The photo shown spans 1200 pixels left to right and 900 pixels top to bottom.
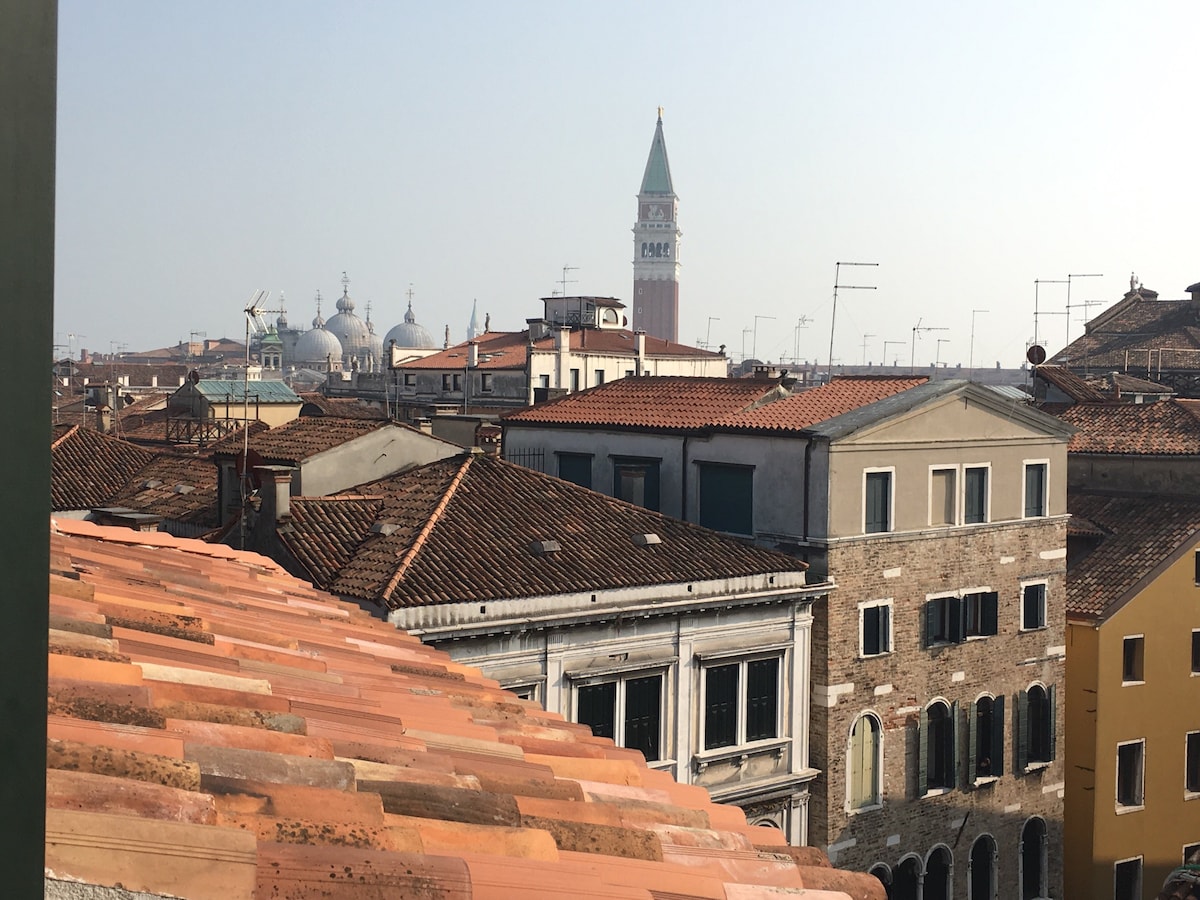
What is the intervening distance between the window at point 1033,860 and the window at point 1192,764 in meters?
3.90

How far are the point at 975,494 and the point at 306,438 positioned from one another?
10.9 metres

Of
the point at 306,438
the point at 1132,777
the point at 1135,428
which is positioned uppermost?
the point at 1135,428

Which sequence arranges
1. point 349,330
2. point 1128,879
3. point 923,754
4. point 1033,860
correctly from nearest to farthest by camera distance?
point 923,754 < point 1033,860 < point 1128,879 < point 349,330

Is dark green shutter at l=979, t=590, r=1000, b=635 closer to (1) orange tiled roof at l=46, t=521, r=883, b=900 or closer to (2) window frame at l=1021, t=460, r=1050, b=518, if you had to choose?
(2) window frame at l=1021, t=460, r=1050, b=518

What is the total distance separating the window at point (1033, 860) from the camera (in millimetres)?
23844

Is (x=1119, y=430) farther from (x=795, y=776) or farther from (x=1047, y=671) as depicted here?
(x=795, y=776)

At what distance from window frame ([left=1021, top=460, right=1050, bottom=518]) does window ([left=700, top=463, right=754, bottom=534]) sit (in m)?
5.12

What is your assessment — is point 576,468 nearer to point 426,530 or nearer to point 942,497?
point 942,497

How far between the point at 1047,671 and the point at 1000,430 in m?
4.40

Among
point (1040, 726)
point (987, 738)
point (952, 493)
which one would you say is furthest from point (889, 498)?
point (1040, 726)

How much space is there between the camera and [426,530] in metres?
17.4

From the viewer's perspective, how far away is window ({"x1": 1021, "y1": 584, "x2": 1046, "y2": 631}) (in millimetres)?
23406

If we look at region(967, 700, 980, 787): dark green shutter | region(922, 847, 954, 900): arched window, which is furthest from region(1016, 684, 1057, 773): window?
region(922, 847, 954, 900): arched window

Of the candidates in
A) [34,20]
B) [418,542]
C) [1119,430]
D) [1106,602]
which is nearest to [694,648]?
[418,542]
